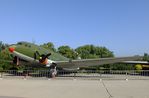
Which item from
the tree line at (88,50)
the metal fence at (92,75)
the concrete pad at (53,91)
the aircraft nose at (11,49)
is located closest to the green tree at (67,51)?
the tree line at (88,50)

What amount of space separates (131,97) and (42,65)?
19998mm

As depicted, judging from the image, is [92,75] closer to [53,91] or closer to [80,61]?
[80,61]

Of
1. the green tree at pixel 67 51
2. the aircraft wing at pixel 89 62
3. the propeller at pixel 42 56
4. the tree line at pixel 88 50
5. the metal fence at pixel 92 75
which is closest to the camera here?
the metal fence at pixel 92 75

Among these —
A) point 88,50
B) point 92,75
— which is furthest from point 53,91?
point 88,50

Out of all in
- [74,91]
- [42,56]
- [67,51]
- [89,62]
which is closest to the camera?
[74,91]

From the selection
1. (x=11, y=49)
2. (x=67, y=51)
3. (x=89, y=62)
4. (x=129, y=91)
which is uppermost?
(x=67, y=51)

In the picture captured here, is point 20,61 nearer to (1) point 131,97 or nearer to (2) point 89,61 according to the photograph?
(2) point 89,61

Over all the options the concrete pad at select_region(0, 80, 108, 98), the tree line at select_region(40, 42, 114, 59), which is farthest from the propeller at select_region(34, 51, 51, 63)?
the tree line at select_region(40, 42, 114, 59)

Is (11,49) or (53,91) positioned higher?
(11,49)

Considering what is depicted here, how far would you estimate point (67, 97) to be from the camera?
40.9 ft

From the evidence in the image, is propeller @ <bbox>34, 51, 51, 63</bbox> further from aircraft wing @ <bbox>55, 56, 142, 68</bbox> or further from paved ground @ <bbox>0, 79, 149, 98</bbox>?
paved ground @ <bbox>0, 79, 149, 98</bbox>

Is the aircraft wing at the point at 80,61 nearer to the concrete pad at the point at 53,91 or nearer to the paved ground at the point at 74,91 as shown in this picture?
the paved ground at the point at 74,91

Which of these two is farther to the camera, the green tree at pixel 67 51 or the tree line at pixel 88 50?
the tree line at pixel 88 50

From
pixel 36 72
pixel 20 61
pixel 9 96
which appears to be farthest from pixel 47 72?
pixel 9 96
